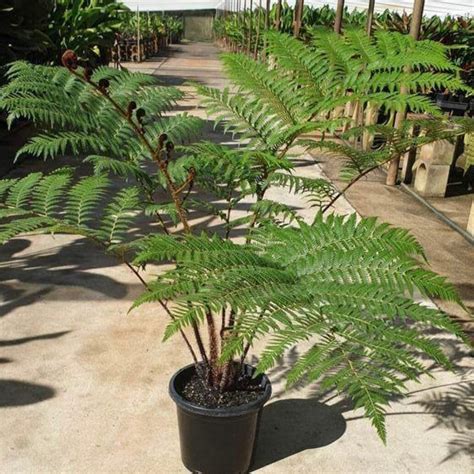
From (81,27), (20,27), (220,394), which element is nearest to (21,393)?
(220,394)

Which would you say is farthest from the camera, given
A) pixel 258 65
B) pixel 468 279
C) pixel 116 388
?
pixel 468 279

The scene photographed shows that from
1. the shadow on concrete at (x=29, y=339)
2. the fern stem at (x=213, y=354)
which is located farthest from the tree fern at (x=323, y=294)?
the shadow on concrete at (x=29, y=339)

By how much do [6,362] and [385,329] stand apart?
2500 mm

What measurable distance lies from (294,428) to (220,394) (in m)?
0.62

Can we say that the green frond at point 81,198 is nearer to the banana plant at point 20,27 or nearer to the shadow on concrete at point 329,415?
the shadow on concrete at point 329,415

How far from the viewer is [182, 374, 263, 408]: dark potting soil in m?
2.48

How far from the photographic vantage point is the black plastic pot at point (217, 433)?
2350mm

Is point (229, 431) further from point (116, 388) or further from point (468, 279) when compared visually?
point (468, 279)

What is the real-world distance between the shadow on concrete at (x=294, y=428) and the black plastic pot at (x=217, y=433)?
226 millimetres

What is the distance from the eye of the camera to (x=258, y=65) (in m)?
2.27

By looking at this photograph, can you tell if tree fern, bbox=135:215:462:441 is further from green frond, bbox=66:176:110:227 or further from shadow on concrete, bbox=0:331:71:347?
shadow on concrete, bbox=0:331:71:347

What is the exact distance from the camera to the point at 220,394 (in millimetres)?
2525

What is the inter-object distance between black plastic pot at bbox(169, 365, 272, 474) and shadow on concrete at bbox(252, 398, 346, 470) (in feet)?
0.74

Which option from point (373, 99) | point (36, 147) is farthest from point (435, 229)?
point (36, 147)
